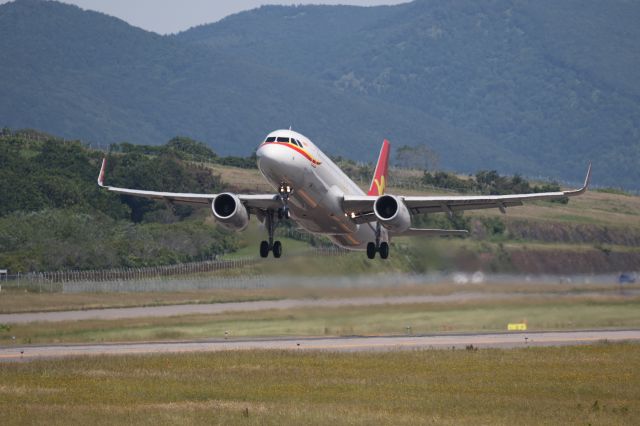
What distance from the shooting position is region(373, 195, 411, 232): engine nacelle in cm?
4653

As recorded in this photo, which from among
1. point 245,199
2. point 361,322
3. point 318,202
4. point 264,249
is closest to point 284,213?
point 318,202

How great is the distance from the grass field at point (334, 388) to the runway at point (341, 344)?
287 centimetres

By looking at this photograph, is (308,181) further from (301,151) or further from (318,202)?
(318,202)

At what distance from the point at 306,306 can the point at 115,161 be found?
80.4 metres

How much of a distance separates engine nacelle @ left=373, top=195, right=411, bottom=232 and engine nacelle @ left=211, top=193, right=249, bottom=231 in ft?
16.2

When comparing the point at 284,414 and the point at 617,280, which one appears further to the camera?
the point at 617,280

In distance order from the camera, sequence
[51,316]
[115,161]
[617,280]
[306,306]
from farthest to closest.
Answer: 1. [115,161]
2. [51,316]
3. [617,280]
4. [306,306]

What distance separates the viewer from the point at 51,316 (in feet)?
212

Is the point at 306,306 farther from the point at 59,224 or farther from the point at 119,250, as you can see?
the point at 59,224

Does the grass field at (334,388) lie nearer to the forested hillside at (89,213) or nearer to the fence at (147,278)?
the fence at (147,278)

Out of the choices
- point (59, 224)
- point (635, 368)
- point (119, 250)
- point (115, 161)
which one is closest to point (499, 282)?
point (635, 368)

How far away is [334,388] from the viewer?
38.3 metres

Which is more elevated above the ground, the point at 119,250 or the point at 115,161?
the point at 115,161

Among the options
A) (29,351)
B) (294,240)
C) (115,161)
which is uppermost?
(115,161)
